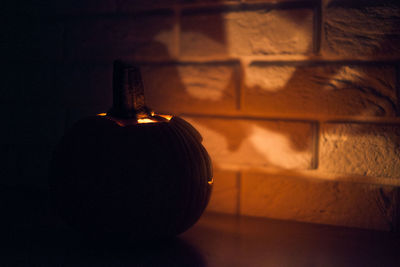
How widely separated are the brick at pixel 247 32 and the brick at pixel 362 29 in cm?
6

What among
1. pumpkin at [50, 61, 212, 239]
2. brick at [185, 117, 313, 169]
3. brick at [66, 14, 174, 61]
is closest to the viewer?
pumpkin at [50, 61, 212, 239]

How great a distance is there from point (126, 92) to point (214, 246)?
437 millimetres

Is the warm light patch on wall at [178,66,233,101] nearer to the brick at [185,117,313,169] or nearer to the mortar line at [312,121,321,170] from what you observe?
the brick at [185,117,313,169]

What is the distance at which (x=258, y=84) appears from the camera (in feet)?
3.80

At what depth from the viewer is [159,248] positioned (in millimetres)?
935

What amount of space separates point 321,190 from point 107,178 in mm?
636

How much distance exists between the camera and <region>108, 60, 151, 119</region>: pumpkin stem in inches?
35.6

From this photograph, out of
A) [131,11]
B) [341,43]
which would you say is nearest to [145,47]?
[131,11]

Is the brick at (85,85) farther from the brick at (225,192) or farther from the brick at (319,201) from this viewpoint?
the brick at (319,201)

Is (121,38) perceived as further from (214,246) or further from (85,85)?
(214,246)

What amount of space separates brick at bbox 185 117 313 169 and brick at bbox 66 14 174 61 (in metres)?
0.27

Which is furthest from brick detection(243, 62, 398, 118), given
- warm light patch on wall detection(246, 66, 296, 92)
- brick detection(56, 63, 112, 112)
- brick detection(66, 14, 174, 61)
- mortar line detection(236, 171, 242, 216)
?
Result: brick detection(56, 63, 112, 112)

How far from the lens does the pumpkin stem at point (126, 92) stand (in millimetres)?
905

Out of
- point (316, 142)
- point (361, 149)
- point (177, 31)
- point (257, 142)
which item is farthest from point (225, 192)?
point (177, 31)
